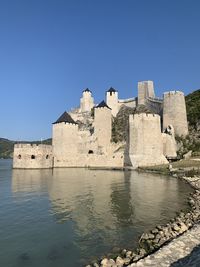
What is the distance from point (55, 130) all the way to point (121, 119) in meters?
14.3

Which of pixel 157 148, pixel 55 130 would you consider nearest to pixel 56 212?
pixel 157 148

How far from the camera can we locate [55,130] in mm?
44500

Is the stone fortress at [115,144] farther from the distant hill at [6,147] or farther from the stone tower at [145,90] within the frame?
the distant hill at [6,147]

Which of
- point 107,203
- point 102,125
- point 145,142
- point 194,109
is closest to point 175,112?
point 194,109

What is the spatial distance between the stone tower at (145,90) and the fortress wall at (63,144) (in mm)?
15028

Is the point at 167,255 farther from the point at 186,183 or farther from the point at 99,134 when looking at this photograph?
the point at 99,134

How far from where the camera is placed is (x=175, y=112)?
43.8 m

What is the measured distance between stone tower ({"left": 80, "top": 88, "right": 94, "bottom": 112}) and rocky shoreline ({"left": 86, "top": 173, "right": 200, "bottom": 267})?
46.3 metres

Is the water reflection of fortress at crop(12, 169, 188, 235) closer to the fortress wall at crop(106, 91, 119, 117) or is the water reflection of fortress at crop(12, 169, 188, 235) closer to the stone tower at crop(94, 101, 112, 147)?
the stone tower at crop(94, 101, 112, 147)

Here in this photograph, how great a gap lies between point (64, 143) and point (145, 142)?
11983 mm

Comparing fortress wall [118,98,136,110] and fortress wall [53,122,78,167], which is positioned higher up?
fortress wall [118,98,136,110]

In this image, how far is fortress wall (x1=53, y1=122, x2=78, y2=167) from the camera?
44.1 m

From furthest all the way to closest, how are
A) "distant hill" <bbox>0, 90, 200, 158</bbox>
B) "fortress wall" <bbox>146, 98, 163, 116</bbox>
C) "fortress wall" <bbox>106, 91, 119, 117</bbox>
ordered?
1. "fortress wall" <bbox>106, 91, 119, 117</bbox>
2. "fortress wall" <bbox>146, 98, 163, 116</bbox>
3. "distant hill" <bbox>0, 90, 200, 158</bbox>

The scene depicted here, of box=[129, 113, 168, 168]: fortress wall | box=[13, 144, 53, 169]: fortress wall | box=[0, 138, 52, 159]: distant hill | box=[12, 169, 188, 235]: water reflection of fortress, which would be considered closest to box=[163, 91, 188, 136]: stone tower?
box=[129, 113, 168, 168]: fortress wall
